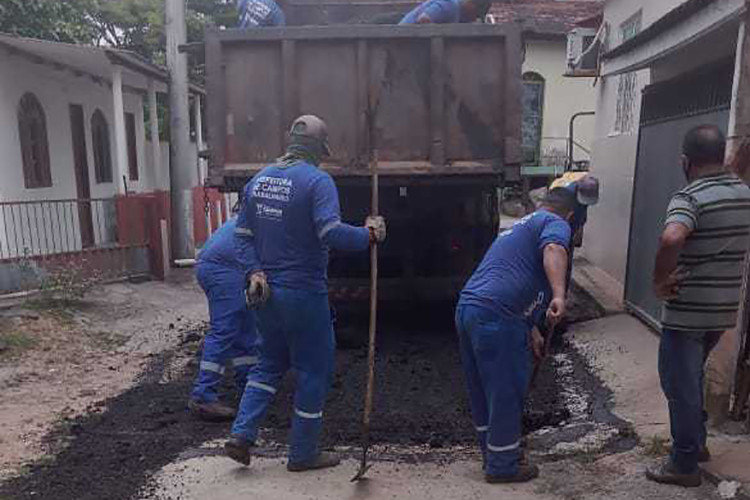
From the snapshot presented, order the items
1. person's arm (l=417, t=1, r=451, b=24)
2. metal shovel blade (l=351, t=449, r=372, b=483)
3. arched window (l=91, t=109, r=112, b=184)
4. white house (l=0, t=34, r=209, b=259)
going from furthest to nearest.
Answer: arched window (l=91, t=109, r=112, b=184) < white house (l=0, t=34, r=209, b=259) < person's arm (l=417, t=1, r=451, b=24) < metal shovel blade (l=351, t=449, r=372, b=483)

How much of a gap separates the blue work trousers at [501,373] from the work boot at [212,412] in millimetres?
1911

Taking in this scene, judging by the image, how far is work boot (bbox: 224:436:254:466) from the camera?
373cm

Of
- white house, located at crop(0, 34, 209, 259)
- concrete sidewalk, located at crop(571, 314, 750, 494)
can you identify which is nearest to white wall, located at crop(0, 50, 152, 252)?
white house, located at crop(0, 34, 209, 259)

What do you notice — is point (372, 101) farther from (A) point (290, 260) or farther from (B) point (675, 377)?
(B) point (675, 377)

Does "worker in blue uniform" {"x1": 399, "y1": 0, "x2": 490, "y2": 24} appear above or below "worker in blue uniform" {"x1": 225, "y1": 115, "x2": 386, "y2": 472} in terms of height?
above

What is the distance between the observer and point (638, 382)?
5.07 metres

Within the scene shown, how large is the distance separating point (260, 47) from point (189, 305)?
13.2ft

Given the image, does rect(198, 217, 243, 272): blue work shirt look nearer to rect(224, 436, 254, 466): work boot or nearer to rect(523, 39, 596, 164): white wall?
rect(224, 436, 254, 466): work boot

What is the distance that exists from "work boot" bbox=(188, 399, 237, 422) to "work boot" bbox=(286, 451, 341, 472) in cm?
102

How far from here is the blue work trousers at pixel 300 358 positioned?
12.4ft

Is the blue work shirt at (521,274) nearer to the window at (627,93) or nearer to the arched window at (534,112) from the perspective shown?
the window at (627,93)

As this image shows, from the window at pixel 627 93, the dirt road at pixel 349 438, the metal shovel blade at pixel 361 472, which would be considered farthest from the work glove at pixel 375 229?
the window at pixel 627 93

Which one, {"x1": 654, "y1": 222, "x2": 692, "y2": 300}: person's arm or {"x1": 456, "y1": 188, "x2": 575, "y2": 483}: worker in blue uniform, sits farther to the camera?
{"x1": 456, "y1": 188, "x2": 575, "y2": 483}: worker in blue uniform

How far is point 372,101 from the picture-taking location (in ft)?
19.3
